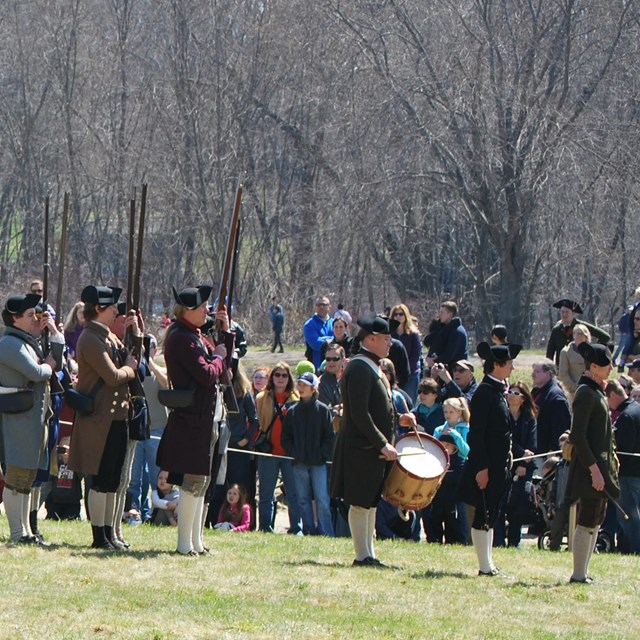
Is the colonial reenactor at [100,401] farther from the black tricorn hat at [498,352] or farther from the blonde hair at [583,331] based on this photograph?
the blonde hair at [583,331]

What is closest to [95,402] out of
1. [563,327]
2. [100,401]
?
[100,401]

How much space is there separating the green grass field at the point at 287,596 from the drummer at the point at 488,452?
369 millimetres

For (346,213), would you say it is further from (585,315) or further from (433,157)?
(585,315)

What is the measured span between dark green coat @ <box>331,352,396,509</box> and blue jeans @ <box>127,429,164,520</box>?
495 cm

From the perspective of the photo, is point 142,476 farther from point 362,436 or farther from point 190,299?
point 190,299

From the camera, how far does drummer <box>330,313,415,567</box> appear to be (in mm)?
10047

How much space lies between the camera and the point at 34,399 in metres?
10.2

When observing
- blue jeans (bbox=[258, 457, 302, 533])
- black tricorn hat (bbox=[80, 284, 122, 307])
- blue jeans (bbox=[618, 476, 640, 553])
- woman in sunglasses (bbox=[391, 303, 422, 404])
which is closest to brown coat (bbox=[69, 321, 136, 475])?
black tricorn hat (bbox=[80, 284, 122, 307])

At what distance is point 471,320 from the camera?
3519 cm

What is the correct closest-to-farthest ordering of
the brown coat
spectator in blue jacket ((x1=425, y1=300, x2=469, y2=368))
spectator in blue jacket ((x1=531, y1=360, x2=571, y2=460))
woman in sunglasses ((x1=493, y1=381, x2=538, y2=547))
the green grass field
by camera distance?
the green grass field, the brown coat, woman in sunglasses ((x1=493, y1=381, x2=538, y2=547)), spectator in blue jacket ((x1=531, y1=360, x2=571, y2=460)), spectator in blue jacket ((x1=425, y1=300, x2=469, y2=368))

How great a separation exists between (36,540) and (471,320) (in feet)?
83.9

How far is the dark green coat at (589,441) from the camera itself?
32.3 ft

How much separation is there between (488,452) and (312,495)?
4593mm

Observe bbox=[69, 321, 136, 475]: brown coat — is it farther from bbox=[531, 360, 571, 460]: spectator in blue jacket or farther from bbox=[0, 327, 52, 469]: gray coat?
bbox=[531, 360, 571, 460]: spectator in blue jacket
